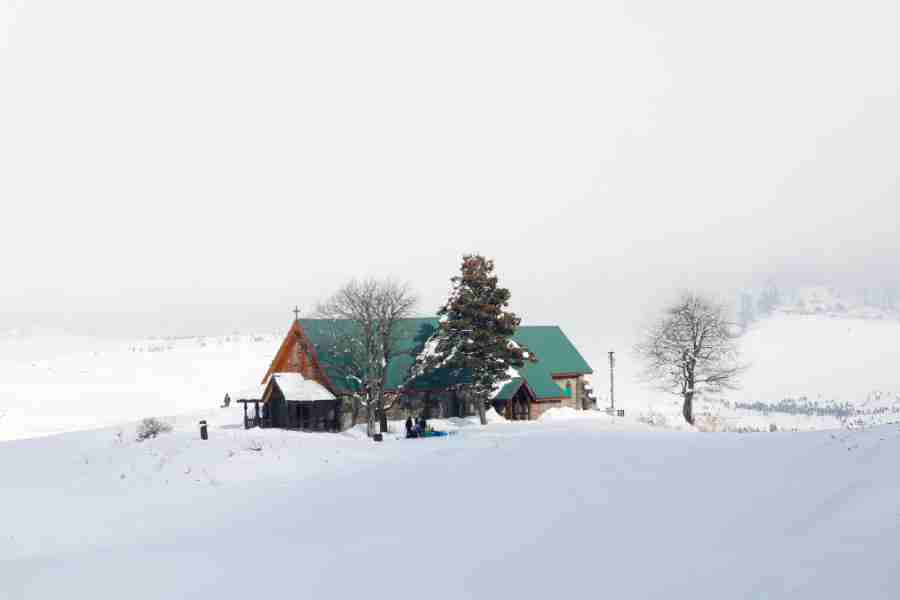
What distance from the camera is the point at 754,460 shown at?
1803 centimetres

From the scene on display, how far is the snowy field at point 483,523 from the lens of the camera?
11.0 metres

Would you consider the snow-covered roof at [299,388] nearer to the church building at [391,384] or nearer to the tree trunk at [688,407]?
the church building at [391,384]

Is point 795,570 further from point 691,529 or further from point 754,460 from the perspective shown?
point 754,460

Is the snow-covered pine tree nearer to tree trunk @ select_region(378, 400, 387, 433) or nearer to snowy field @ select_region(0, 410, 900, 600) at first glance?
tree trunk @ select_region(378, 400, 387, 433)

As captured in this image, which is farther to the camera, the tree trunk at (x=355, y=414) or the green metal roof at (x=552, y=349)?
the green metal roof at (x=552, y=349)

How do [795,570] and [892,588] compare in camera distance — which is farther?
[795,570]

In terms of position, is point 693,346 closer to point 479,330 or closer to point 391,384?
point 479,330

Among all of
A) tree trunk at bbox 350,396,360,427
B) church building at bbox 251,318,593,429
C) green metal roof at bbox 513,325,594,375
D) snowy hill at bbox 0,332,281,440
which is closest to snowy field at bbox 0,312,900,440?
snowy hill at bbox 0,332,281,440

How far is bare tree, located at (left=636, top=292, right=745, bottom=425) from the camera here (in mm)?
53562

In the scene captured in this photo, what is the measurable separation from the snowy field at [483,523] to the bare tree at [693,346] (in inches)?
1237

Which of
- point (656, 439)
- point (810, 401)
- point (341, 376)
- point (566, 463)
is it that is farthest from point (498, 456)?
point (810, 401)

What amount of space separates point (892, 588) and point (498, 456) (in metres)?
13.7

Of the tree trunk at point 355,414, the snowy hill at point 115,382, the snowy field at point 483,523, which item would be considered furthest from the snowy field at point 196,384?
the tree trunk at point 355,414

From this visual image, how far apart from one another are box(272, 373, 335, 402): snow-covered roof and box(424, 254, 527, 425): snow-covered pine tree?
690cm
